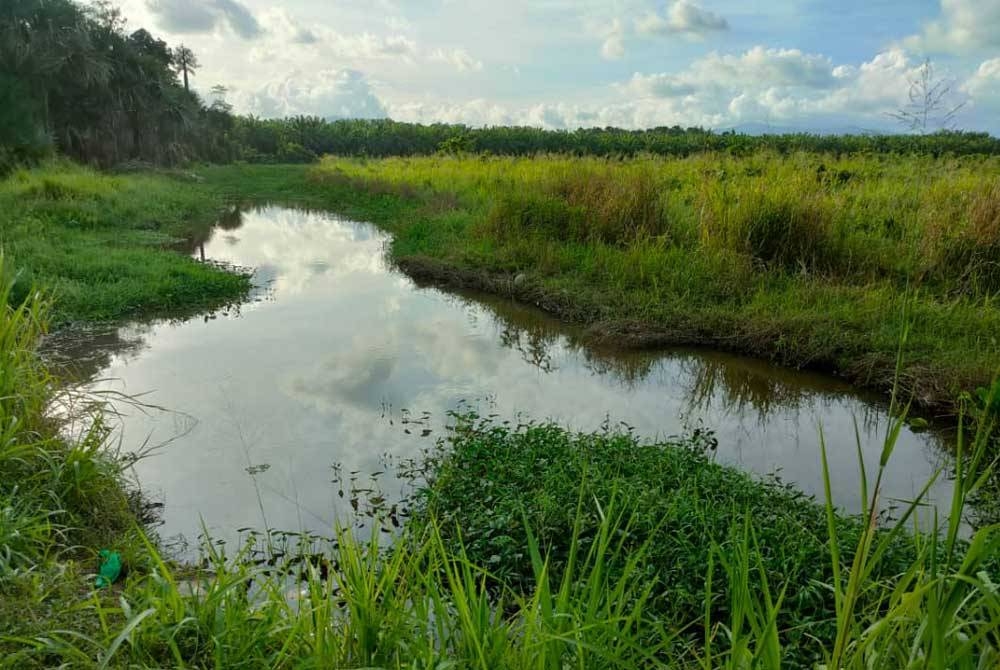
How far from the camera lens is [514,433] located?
4.13 metres

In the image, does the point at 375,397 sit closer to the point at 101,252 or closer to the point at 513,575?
the point at 513,575

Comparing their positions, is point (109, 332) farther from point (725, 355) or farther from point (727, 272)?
point (727, 272)

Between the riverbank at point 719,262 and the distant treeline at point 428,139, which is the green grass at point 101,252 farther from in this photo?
the distant treeline at point 428,139

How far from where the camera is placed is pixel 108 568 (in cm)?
271

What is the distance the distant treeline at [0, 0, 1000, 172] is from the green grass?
5723 mm

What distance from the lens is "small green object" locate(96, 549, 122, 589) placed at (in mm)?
2607

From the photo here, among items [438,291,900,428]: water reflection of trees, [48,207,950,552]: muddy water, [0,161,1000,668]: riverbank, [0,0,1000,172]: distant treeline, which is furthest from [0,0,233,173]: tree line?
[0,161,1000,668]: riverbank

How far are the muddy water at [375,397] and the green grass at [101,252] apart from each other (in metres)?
0.54

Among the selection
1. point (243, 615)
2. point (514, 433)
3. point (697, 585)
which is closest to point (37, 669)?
point (243, 615)

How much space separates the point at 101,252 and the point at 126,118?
989 inches

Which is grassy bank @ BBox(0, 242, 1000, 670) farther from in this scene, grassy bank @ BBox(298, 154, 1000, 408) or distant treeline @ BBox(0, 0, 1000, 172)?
distant treeline @ BBox(0, 0, 1000, 172)

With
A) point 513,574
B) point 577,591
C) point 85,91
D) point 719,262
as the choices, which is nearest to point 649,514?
point 577,591

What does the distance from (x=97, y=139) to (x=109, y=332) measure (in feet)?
86.4

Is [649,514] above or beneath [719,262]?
beneath
